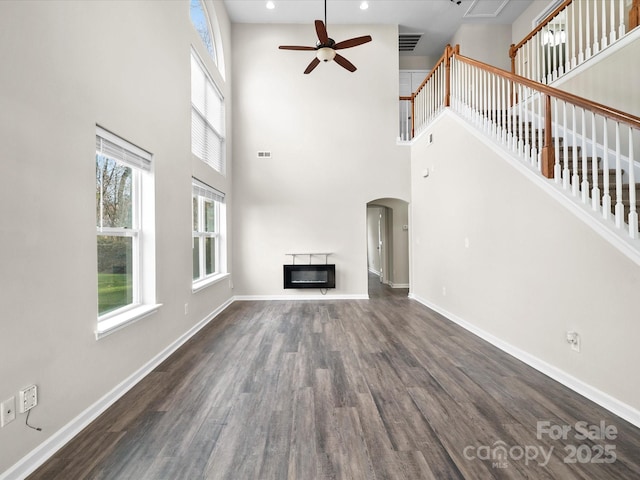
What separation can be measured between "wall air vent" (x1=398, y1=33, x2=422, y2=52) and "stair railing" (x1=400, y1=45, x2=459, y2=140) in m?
1.28

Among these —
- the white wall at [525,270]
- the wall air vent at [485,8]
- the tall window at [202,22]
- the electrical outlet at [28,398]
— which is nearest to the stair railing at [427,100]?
the white wall at [525,270]

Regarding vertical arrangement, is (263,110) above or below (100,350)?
above

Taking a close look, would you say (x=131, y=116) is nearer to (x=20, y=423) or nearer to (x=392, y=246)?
(x=20, y=423)

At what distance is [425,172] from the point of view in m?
5.69

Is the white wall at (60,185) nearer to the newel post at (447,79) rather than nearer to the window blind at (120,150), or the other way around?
the window blind at (120,150)

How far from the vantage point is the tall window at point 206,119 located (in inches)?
172

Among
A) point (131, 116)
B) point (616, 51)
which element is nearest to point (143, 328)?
point (131, 116)

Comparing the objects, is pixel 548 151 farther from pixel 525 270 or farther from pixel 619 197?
pixel 525 270

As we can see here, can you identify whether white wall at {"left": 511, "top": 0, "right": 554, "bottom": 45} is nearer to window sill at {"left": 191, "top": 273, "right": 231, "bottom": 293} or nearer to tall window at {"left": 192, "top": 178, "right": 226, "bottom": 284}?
tall window at {"left": 192, "top": 178, "right": 226, "bottom": 284}

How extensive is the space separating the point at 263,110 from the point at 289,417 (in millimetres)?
5801

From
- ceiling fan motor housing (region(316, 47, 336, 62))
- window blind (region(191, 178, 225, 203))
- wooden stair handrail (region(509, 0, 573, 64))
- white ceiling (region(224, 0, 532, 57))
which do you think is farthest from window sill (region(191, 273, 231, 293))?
wooden stair handrail (region(509, 0, 573, 64))

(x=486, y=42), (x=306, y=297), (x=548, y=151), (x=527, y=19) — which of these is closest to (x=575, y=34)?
(x=527, y=19)

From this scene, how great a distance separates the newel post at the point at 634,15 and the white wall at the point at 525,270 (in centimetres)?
185

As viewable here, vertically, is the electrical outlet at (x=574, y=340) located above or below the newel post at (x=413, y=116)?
below
